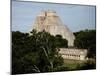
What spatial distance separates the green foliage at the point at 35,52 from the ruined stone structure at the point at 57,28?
53 millimetres

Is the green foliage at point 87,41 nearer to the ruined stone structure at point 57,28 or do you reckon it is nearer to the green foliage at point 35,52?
the ruined stone structure at point 57,28

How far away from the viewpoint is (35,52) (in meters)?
2.35

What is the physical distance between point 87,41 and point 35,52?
0.68 metres

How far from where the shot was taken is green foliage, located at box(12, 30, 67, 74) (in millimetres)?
2271

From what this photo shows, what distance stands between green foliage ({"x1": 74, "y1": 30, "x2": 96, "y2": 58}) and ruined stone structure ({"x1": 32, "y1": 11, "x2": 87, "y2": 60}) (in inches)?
2.5

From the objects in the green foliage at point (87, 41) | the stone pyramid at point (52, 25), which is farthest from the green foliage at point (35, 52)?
the green foliage at point (87, 41)

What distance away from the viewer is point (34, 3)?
2357 millimetres

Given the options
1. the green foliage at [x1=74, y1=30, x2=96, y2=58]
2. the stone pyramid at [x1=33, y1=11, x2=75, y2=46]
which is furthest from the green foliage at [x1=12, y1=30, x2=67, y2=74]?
the green foliage at [x1=74, y1=30, x2=96, y2=58]

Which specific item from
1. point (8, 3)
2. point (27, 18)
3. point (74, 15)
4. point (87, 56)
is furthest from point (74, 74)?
point (8, 3)

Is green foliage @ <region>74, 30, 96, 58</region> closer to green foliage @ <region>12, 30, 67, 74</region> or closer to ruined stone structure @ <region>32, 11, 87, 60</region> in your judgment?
ruined stone structure @ <region>32, 11, 87, 60</region>

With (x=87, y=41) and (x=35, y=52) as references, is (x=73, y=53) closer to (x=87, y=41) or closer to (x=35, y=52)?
(x=87, y=41)

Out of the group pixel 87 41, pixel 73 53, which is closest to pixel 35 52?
pixel 73 53

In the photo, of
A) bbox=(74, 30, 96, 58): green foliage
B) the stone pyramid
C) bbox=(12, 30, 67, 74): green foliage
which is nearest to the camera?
bbox=(12, 30, 67, 74): green foliage

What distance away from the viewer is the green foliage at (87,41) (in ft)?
8.37
